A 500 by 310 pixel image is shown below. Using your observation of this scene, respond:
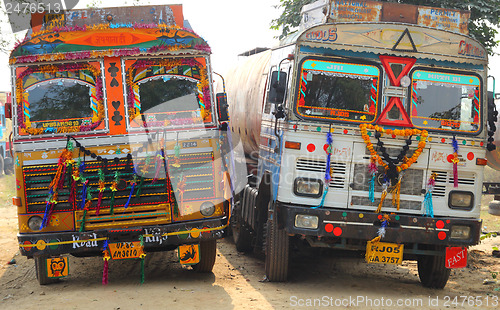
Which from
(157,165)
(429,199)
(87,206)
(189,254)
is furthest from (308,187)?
(87,206)

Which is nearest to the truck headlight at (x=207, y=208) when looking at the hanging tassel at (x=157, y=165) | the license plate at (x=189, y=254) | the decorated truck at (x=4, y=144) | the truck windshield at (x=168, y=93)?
the license plate at (x=189, y=254)

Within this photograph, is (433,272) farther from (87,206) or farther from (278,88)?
(87,206)

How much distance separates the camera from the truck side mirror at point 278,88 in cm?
677

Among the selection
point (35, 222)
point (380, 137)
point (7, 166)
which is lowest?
point (7, 166)

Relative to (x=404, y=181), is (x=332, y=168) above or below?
above

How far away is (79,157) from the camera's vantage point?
677 cm

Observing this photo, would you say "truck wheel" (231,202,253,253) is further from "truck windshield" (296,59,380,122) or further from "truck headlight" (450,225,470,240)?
"truck headlight" (450,225,470,240)

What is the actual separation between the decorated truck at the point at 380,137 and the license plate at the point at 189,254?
102 centimetres

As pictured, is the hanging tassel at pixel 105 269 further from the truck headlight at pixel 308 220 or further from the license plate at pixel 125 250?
the truck headlight at pixel 308 220

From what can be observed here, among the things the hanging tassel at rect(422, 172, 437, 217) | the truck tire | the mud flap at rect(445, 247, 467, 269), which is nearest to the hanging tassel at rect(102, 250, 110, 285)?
the hanging tassel at rect(422, 172, 437, 217)

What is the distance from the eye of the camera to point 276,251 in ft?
23.6

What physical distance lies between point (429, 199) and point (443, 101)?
1168mm

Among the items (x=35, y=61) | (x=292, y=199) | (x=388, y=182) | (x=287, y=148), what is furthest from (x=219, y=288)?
(x=35, y=61)

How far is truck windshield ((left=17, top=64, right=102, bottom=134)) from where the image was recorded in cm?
680
